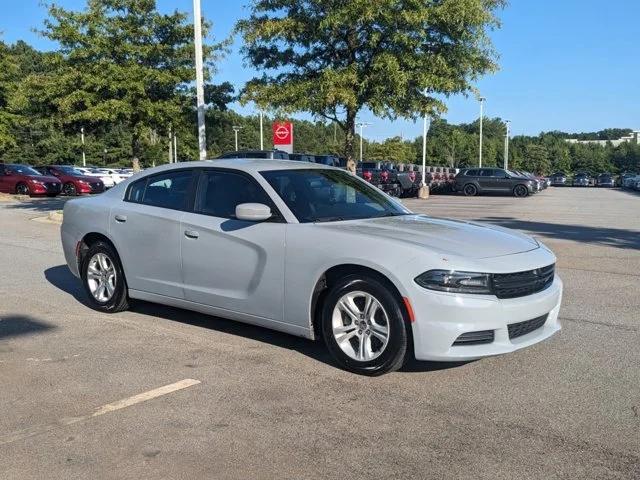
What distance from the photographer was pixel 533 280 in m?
4.76

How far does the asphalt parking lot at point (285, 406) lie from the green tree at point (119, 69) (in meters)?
10.7

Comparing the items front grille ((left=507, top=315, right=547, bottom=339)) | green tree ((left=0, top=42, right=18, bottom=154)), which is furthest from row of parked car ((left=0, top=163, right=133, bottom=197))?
front grille ((left=507, top=315, right=547, bottom=339))

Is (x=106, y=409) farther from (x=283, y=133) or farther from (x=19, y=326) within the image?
(x=283, y=133)

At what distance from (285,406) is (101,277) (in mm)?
3378

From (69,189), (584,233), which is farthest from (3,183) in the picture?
(584,233)

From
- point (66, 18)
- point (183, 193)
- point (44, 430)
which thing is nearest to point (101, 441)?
point (44, 430)

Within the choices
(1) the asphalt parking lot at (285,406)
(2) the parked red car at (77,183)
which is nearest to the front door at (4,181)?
(2) the parked red car at (77,183)

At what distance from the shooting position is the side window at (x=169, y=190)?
6117 mm

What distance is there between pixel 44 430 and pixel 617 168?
12362 centimetres

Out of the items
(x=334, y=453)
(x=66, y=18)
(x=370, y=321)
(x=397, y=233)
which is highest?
(x=66, y=18)

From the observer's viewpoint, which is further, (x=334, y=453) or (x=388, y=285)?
(x=388, y=285)

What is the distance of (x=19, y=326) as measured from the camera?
634cm

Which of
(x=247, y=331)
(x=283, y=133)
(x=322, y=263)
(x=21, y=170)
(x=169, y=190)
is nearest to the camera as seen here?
(x=322, y=263)

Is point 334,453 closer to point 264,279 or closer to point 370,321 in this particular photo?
point 370,321
